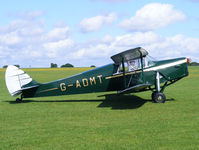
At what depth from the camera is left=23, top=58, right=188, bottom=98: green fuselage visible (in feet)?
35.1

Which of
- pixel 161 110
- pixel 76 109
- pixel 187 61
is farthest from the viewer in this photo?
pixel 187 61

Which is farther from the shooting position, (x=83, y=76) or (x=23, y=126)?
(x=83, y=76)

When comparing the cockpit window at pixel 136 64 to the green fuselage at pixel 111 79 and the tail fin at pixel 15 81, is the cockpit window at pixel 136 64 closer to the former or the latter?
the green fuselage at pixel 111 79

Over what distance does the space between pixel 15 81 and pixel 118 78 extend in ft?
16.2

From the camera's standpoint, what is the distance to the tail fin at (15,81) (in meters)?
11.0

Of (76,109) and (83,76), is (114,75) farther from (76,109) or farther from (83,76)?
(76,109)

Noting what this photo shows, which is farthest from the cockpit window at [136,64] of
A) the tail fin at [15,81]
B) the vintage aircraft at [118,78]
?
the tail fin at [15,81]

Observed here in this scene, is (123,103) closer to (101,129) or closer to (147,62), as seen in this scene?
(147,62)

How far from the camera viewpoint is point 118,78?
10945 mm

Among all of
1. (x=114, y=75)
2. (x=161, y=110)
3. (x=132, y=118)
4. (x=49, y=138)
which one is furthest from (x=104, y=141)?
(x=114, y=75)

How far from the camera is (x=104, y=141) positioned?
5309mm

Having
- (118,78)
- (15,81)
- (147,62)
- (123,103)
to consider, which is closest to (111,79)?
(118,78)

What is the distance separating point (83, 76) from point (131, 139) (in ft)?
20.2

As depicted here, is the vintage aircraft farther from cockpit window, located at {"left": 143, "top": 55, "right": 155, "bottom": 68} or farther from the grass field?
the grass field
